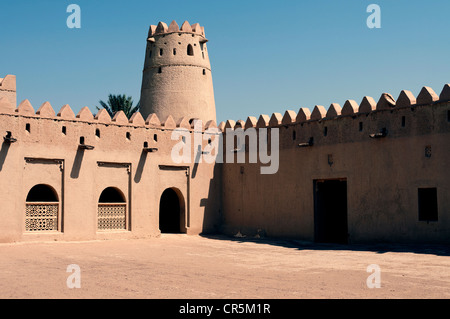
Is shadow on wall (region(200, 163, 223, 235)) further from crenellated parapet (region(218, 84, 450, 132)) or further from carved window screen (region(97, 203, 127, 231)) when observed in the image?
carved window screen (region(97, 203, 127, 231))

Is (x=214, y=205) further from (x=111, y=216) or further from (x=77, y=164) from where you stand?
(x=77, y=164)

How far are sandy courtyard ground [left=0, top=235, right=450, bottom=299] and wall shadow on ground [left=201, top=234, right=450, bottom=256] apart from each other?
0.10 ft

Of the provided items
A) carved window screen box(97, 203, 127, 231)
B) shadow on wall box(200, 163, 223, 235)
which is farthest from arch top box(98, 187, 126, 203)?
shadow on wall box(200, 163, 223, 235)

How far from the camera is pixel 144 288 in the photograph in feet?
27.7

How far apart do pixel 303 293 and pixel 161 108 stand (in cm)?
1508

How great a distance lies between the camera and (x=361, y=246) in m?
15.2

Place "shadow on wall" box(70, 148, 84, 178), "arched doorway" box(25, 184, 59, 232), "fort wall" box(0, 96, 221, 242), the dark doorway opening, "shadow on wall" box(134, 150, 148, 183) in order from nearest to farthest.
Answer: "fort wall" box(0, 96, 221, 242) → "arched doorway" box(25, 184, 59, 232) → "shadow on wall" box(70, 148, 84, 178) → the dark doorway opening → "shadow on wall" box(134, 150, 148, 183)

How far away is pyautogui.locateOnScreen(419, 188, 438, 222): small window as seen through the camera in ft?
47.1

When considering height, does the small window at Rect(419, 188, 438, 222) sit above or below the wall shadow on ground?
above

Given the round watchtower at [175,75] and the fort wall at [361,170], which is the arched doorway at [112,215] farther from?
the round watchtower at [175,75]

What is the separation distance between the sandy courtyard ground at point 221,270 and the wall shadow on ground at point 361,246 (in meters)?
0.03

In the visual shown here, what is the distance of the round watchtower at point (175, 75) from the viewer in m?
22.1
